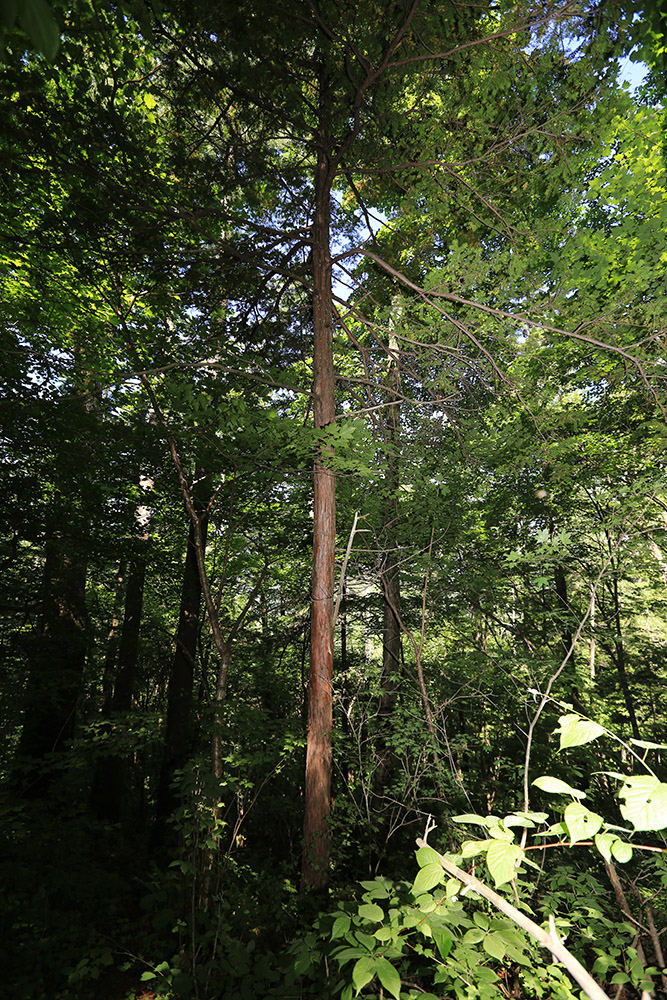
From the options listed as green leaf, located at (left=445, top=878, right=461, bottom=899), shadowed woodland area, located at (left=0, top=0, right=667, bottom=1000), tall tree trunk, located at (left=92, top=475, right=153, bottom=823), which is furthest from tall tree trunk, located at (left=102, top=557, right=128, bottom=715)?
green leaf, located at (left=445, top=878, right=461, bottom=899)

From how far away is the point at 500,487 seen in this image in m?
9.34

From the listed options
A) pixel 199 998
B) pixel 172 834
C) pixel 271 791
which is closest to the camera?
pixel 199 998

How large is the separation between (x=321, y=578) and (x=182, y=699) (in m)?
3.99

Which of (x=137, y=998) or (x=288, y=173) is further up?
(x=288, y=173)

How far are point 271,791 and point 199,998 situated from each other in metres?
5.58

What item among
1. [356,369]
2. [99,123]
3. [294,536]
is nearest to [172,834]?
[294,536]

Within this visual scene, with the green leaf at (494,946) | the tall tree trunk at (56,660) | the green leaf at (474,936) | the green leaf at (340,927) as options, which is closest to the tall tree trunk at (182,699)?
the tall tree trunk at (56,660)

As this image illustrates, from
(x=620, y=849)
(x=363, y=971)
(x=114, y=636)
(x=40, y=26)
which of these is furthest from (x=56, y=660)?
(x=620, y=849)

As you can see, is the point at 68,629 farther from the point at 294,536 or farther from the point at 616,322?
the point at 616,322

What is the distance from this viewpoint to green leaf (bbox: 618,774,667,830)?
954mm

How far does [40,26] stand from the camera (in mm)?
1120

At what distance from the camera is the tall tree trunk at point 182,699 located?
686 centimetres

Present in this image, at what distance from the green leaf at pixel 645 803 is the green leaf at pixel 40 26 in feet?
7.57

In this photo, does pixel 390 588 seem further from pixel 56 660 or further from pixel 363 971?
pixel 363 971
